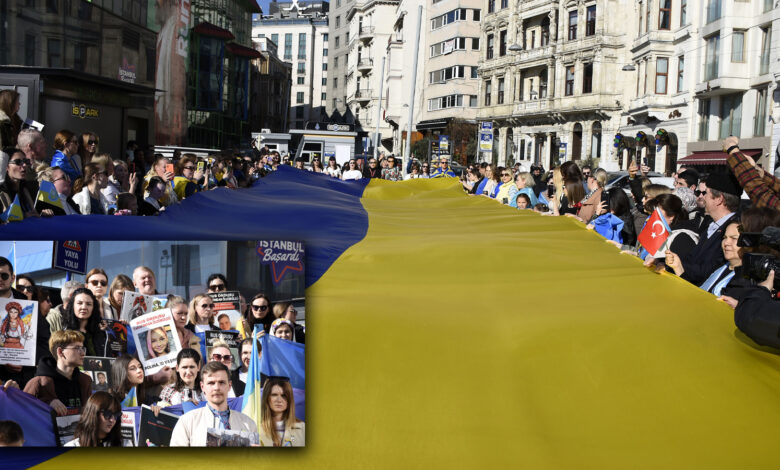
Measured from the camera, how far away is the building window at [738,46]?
37.4 metres

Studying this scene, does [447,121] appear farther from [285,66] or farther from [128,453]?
[128,453]

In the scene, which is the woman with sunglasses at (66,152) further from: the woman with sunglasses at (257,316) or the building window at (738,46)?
the building window at (738,46)

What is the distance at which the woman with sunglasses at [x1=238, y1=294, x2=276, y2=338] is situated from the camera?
327 cm

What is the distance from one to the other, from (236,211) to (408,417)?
14.7ft

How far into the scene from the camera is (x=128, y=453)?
3.36 m

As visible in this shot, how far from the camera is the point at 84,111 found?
1803 centimetres

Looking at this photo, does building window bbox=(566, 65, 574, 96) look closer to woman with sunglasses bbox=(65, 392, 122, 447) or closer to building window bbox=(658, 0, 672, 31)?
building window bbox=(658, 0, 672, 31)

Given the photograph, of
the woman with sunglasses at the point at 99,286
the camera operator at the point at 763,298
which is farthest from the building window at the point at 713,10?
the woman with sunglasses at the point at 99,286

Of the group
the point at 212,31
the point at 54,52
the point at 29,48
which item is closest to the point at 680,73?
the point at 212,31

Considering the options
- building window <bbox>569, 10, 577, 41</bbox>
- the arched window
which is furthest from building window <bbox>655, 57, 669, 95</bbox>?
building window <bbox>569, 10, 577, 41</bbox>

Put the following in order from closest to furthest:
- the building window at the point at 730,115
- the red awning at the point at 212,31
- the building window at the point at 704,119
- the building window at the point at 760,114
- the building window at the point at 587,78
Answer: the building window at the point at 760,114
the building window at the point at 730,115
the building window at the point at 704,119
the red awning at the point at 212,31
the building window at the point at 587,78

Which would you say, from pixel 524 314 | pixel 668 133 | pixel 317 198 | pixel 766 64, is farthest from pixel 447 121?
pixel 524 314

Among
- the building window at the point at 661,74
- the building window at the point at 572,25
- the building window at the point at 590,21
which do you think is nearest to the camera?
the building window at the point at 661,74

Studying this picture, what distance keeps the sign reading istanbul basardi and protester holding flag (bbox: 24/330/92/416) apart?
2.59 feet
